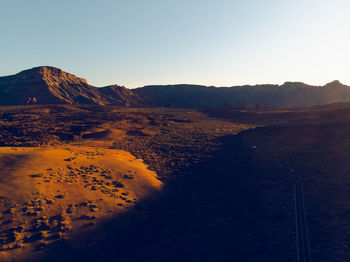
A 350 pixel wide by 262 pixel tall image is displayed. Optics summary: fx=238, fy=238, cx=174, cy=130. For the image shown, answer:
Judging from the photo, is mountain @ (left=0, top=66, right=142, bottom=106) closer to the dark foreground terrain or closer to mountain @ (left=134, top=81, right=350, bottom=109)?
mountain @ (left=134, top=81, right=350, bottom=109)

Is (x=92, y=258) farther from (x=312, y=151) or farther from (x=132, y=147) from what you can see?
(x=312, y=151)

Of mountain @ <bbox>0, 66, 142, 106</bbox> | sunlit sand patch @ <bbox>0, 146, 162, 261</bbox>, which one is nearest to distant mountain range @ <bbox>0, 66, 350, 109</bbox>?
mountain @ <bbox>0, 66, 142, 106</bbox>

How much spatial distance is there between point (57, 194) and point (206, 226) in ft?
41.3

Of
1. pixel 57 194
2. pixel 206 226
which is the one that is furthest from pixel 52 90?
pixel 206 226

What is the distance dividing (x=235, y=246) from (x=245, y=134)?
4510 centimetres

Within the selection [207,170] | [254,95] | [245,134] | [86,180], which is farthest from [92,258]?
[254,95]

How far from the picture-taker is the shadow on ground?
1463 centimetres

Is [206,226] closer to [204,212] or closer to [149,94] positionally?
[204,212]

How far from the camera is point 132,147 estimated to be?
43000 mm

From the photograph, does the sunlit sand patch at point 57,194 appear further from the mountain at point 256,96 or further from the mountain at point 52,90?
the mountain at point 256,96

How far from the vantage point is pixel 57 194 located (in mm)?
20031

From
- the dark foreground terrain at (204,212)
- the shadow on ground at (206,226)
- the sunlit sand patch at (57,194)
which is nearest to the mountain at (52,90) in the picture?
the dark foreground terrain at (204,212)

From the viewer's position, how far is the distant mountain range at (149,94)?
146m

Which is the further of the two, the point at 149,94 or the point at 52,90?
the point at 149,94
